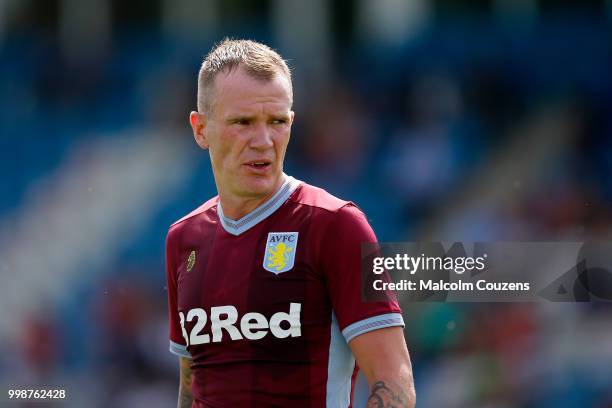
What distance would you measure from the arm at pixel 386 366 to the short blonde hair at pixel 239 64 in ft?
2.49

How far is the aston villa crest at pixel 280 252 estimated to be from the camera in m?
2.05

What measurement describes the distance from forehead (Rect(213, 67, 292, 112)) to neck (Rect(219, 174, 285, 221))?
0.22 m

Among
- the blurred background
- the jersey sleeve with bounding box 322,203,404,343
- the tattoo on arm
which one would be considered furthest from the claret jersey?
the blurred background

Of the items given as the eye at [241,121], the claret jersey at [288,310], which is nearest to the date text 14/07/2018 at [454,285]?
the claret jersey at [288,310]

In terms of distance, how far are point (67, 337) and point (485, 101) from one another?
146 inches

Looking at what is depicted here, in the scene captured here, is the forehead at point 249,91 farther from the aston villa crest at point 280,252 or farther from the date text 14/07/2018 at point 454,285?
the date text 14/07/2018 at point 454,285

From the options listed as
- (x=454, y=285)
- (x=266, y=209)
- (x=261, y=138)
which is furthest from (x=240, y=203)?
(x=454, y=285)

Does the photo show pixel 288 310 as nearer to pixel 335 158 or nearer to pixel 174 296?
pixel 174 296

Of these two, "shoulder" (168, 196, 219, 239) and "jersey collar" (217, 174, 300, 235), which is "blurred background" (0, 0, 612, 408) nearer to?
"shoulder" (168, 196, 219, 239)

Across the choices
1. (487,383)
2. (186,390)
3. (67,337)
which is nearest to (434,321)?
(487,383)

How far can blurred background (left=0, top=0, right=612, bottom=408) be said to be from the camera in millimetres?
5703

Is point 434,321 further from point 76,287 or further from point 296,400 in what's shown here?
point 296,400

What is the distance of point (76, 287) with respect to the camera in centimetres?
626

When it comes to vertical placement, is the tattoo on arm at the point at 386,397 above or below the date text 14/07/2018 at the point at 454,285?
below
